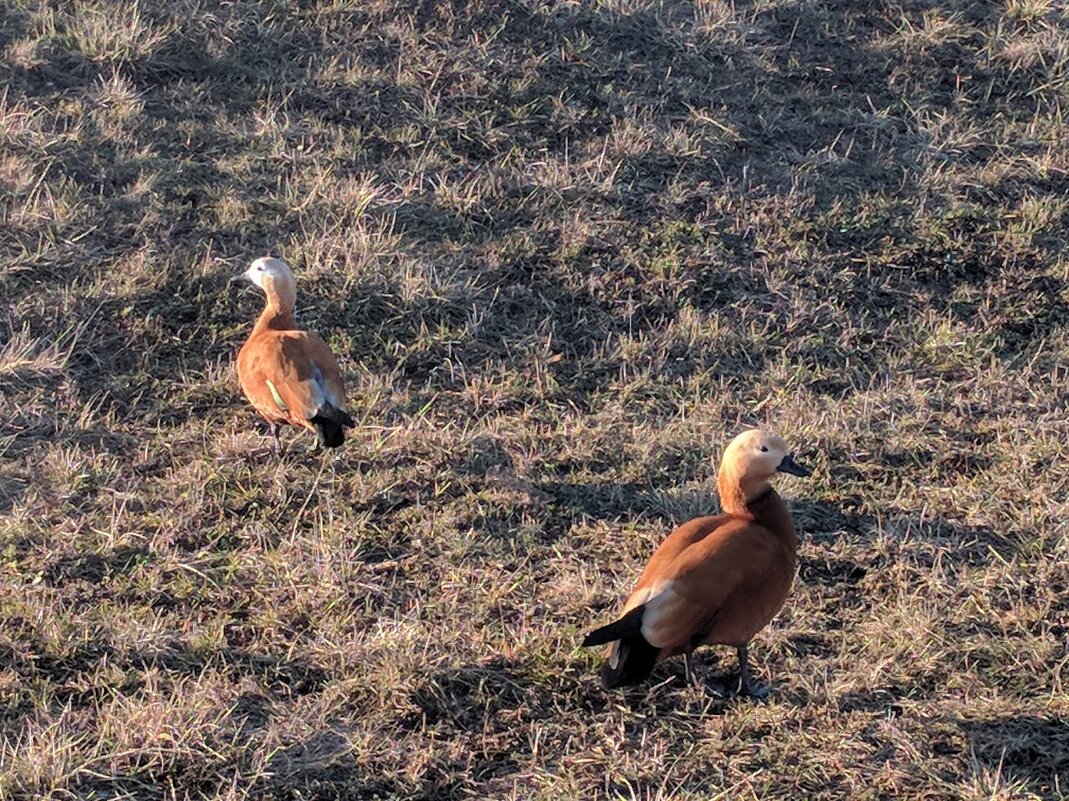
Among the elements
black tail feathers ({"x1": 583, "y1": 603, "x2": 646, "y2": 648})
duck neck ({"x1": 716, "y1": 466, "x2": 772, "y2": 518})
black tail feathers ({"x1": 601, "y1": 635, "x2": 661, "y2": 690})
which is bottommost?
black tail feathers ({"x1": 601, "y1": 635, "x2": 661, "y2": 690})

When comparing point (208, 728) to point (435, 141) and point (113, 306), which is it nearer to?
point (113, 306)

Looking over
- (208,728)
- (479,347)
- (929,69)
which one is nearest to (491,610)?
(208,728)

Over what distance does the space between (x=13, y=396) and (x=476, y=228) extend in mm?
2425

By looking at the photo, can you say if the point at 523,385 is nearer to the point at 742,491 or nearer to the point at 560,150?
the point at 742,491

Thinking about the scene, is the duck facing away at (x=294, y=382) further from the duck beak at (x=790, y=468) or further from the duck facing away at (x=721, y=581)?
the duck beak at (x=790, y=468)

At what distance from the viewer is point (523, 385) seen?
18.9 ft

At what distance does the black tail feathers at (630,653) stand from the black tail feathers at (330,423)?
164cm

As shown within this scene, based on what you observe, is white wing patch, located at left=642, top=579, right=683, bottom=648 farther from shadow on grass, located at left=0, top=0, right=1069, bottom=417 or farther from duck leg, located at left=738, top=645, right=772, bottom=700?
shadow on grass, located at left=0, top=0, right=1069, bottom=417

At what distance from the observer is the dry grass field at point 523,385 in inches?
151

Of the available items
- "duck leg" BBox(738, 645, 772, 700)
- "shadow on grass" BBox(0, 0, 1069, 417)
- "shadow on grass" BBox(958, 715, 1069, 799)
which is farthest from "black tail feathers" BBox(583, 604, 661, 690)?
"shadow on grass" BBox(0, 0, 1069, 417)

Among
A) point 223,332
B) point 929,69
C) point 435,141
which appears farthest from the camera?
point 929,69

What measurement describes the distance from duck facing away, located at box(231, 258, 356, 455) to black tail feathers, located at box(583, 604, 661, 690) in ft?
5.47

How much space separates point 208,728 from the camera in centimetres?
368

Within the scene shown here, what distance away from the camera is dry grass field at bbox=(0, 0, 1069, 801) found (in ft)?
12.5
